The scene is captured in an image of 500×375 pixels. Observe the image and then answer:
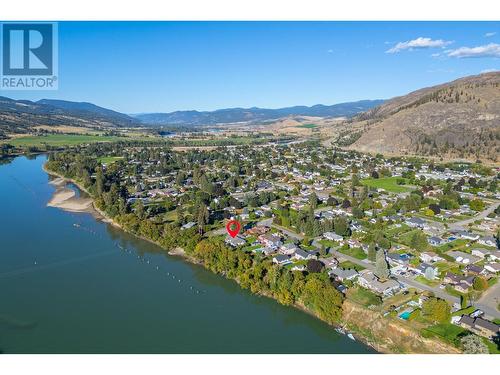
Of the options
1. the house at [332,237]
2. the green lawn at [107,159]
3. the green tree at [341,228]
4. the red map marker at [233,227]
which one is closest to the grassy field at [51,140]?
the green lawn at [107,159]

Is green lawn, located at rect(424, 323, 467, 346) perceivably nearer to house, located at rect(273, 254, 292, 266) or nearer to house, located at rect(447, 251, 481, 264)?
house, located at rect(447, 251, 481, 264)

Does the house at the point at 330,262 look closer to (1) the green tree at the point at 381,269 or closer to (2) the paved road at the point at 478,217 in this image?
(1) the green tree at the point at 381,269

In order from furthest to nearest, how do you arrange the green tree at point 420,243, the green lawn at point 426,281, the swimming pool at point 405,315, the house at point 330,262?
the green tree at point 420,243 < the house at point 330,262 < the green lawn at point 426,281 < the swimming pool at point 405,315

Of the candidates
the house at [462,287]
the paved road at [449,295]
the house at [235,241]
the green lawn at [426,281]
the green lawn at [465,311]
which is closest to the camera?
the green lawn at [465,311]

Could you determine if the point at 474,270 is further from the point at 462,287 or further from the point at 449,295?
the point at 449,295

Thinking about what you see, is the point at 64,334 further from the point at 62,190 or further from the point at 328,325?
the point at 62,190

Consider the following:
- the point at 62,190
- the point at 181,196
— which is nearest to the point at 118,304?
the point at 181,196

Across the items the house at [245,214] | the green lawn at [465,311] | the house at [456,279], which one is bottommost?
the green lawn at [465,311]

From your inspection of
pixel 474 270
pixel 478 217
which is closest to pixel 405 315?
pixel 474 270
